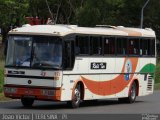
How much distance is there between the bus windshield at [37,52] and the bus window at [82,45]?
95 cm

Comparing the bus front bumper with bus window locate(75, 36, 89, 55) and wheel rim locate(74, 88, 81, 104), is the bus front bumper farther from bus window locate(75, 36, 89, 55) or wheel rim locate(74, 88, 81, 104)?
bus window locate(75, 36, 89, 55)

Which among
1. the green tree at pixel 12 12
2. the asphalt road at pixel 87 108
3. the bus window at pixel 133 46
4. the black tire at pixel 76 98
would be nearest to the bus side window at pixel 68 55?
the black tire at pixel 76 98

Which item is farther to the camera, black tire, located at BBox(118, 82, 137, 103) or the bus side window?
black tire, located at BBox(118, 82, 137, 103)

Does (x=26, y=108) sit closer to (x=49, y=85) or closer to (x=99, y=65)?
(x=49, y=85)

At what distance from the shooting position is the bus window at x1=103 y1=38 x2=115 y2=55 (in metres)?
26.8

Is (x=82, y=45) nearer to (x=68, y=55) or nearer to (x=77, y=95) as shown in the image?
(x=68, y=55)

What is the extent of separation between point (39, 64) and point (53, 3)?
81.5 m

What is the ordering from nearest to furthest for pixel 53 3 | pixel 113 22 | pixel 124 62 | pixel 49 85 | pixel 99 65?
1. pixel 49 85
2. pixel 99 65
3. pixel 124 62
4. pixel 113 22
5. pixel 53 3

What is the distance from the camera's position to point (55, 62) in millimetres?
23797

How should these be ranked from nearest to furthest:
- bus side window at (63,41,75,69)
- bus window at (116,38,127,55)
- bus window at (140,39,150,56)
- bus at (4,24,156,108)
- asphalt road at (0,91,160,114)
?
asphalt road at (0,91,160,114)
bus at (4,24,156,108)
bus side window at (63,41,75,69)
bus window at (116,38,127,55)
bus window at (140,39,150,56)

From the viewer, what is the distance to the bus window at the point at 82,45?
2475cm

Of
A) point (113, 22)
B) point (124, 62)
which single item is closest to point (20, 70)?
point (124, 62)

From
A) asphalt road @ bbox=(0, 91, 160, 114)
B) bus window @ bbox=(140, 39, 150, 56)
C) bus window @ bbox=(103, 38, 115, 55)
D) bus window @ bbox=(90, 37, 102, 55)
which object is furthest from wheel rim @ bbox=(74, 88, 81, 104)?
bus window @ bbox=(140, 39, 150, 56)

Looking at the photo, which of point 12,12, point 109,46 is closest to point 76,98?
point 109,46
